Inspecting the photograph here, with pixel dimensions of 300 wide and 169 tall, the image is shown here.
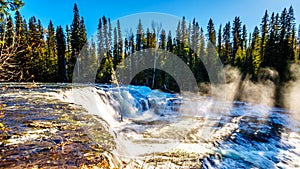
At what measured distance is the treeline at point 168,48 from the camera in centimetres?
2675

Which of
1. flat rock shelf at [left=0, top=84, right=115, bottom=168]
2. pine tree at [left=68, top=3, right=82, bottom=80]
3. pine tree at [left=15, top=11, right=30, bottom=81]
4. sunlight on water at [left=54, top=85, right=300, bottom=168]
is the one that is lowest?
sunlight on water at [left=54, top=85, right=300, bottom=168]

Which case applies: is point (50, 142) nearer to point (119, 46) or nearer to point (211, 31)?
point (119, 46)

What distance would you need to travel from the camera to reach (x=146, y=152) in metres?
5.67

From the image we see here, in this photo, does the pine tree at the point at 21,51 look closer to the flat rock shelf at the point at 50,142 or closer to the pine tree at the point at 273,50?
the flat rock shelf at the point at 50,142

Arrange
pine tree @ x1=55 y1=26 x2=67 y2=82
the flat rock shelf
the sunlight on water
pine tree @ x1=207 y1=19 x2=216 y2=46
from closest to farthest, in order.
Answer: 1. the flat rock shelf
2. the sunlight on water
3. pine tree @ x1=55 y1=26 x2=67 y2=82
4. pine tree @ x1=207 y1=19 x2=216 y2=46

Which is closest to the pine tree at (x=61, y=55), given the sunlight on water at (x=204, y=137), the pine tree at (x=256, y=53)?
the sunlight on water at (x=204, y=137)

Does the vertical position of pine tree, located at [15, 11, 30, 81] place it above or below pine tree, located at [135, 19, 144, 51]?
below

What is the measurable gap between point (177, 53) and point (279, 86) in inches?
676

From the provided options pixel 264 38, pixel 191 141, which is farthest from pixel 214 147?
pixel 264 38

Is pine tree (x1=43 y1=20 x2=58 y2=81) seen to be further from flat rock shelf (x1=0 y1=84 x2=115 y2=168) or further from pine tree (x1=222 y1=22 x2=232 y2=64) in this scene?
pine tree (x1=222 y1=22 x2=232 y2=64)

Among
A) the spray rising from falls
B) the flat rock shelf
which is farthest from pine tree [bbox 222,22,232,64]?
the flat rock shelf

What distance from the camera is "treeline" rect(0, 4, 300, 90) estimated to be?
26.8 meters

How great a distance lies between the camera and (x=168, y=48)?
3709cm

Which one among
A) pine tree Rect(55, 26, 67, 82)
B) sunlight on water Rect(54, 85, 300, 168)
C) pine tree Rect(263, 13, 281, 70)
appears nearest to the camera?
sunlight on water Rect(54, 85, 300, 168)
